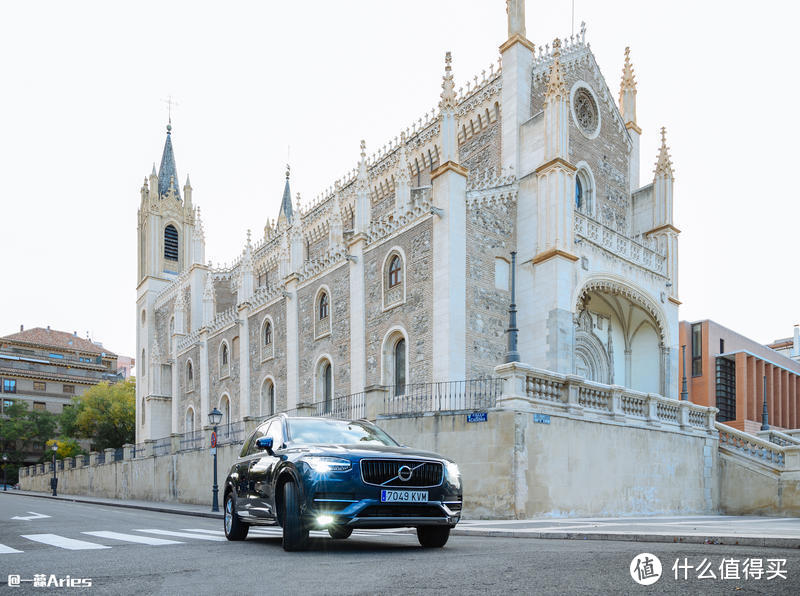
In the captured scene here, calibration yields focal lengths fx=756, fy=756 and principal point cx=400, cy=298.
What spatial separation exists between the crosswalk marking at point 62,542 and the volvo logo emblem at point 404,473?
3.58 m

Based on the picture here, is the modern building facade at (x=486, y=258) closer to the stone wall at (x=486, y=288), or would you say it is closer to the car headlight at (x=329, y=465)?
the stone wall at (x=486, y=288)

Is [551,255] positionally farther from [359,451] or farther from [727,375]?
[727,375]

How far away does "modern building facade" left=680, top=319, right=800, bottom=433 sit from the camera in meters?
44.2

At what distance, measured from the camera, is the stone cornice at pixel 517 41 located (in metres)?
28.0

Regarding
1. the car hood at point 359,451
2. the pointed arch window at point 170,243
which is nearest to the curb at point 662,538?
the car hood at point 359,451

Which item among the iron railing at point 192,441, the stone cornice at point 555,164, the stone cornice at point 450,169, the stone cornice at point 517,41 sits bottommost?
the iron railing at point 192,441

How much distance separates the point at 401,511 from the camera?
750 cm

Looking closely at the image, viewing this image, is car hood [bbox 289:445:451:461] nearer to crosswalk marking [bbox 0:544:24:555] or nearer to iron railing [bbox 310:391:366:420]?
crosswalk marking [bbox 0:544:24:555]

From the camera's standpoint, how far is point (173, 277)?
2163 inches

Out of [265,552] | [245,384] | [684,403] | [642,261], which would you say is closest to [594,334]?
[642,261]

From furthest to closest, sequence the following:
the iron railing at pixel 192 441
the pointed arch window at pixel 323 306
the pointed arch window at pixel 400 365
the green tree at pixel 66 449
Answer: the green tree at pixel 66 449
the pointed arch window at pixel 323 306
the iron railing at pixel 192 441
the pointed arch window at pixel 400 365

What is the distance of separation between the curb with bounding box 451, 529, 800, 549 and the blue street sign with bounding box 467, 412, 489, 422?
17.9 feet

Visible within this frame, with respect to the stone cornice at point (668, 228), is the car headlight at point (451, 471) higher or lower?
lower

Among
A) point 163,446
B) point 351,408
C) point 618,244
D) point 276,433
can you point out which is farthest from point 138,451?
point 276,433
